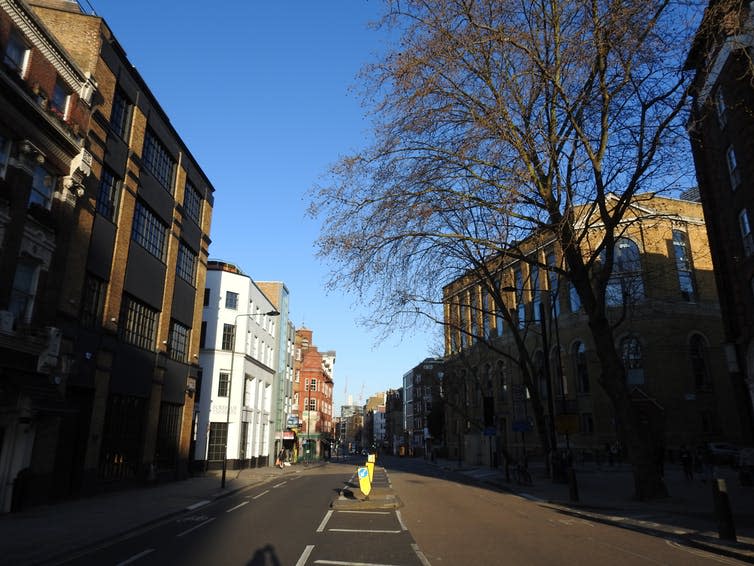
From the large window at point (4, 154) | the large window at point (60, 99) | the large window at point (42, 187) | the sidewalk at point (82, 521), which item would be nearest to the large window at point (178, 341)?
the sidewalk at point (82, 521)

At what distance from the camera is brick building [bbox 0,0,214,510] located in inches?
620

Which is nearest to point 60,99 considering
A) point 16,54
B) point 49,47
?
point 49,47

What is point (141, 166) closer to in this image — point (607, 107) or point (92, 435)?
point (92, 435)

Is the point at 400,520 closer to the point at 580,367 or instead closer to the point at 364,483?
the point at 364,483

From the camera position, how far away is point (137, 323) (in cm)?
2353

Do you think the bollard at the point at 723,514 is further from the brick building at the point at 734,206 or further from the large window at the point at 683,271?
the large window at the point at 683,271

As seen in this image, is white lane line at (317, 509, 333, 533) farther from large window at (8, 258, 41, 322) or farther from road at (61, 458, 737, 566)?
large window at (8, 258, 41, 322)

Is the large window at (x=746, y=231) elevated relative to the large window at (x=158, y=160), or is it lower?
lower

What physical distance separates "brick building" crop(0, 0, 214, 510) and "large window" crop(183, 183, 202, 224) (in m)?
1.60

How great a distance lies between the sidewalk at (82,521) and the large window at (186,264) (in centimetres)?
1184

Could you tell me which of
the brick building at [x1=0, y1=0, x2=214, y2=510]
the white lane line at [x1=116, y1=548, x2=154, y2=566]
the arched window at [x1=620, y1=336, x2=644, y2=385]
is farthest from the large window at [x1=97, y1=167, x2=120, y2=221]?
the arched window at [x1=620, y1=336, x2=644, y2=385]

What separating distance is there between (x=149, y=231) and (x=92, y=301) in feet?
19.8

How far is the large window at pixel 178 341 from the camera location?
90.7 ft

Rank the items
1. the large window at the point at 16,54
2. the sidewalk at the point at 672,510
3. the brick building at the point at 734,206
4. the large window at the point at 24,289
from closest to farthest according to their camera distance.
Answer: the sidewalk at the point at 672,510
the large window at the point at 16,54
the large window at the point at 24,289
the brick building at the point at 734,206
